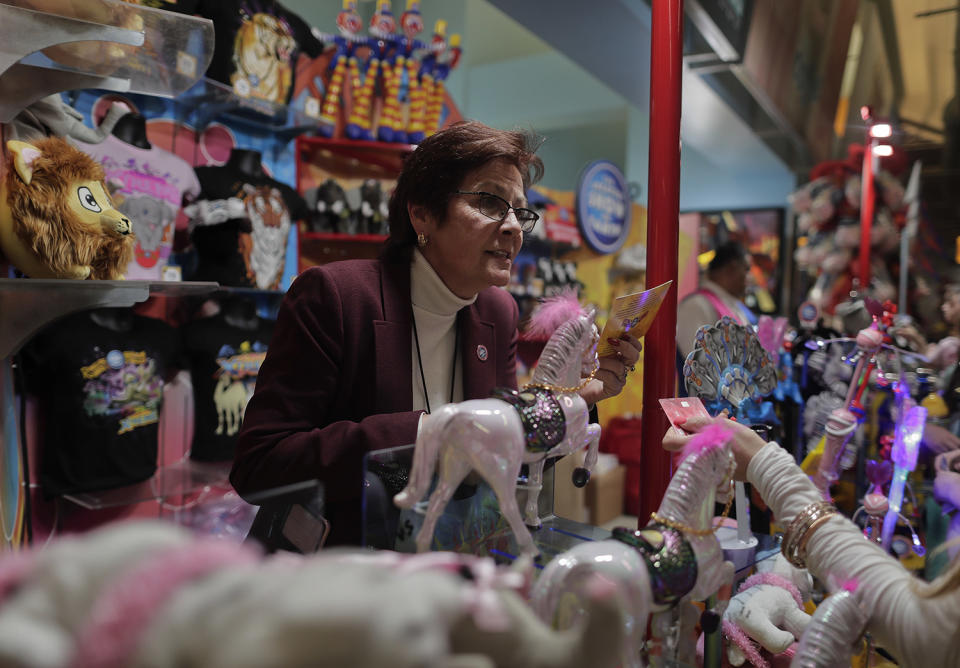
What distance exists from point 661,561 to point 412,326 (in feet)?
2.38

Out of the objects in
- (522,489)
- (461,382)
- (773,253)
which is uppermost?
(773,253)

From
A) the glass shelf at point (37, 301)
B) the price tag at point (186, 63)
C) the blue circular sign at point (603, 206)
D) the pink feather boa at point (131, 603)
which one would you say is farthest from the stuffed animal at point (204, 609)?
the blue circular sign at point (603, 206)

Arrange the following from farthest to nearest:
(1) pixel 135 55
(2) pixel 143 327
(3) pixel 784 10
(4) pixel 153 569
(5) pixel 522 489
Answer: (3) pixel 784 10 < (2) pixel 143 327 < (1) pixel 135 55 < (5) pixel 522 489 < (4) pixel 153 569

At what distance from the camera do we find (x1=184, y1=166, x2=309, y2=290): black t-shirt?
2479mm

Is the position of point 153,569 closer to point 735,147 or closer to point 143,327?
point 143,327

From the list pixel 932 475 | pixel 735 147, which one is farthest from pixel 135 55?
pixel 735 147

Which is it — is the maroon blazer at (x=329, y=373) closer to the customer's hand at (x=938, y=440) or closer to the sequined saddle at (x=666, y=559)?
the sequined saddle at (x=666, y=559)

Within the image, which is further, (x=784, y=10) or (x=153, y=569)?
(x=784, y=10)

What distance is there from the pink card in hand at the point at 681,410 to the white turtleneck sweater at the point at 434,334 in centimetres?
46

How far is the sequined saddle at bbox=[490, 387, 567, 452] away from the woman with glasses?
0.23 metres

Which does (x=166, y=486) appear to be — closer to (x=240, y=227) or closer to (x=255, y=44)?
(x=240, y=227)

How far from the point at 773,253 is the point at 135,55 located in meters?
5.21

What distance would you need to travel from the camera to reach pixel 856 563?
0.77 m

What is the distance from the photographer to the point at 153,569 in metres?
0.39
